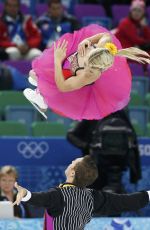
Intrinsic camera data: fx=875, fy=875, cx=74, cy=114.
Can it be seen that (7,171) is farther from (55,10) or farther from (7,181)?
(55,10)

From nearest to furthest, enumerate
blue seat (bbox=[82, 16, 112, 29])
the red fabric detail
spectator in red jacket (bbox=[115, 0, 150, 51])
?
1. the red fabric detail
2. spectator in red jacket (bbox=[115, 0, 150, 51])
3. blue seat (bbox=[82, 16, 112, 29])

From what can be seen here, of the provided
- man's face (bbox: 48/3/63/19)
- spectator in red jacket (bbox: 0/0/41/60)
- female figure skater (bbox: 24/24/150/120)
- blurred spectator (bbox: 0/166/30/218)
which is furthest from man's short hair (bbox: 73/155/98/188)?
man's face (bbox: 48/3/63/19)

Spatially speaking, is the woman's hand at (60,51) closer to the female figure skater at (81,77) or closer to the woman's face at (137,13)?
the female figure skater at (81,77)

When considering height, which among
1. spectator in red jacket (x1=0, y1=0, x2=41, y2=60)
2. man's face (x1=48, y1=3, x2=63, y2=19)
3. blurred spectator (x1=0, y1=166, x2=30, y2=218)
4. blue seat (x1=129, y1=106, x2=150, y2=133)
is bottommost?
blurred spectator (x1=0, y1=166, x2=30, y2=218)

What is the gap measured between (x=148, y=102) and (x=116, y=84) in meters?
3.93

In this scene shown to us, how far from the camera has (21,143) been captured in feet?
27.4

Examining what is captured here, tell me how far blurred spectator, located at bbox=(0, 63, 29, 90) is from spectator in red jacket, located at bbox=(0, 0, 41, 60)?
70cm

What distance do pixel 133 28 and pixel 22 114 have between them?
7.87 ft

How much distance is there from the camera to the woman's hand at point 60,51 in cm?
602

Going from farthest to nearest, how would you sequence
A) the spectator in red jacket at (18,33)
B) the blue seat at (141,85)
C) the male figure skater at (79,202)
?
the spectator in red jacket at (18,33)
the blue seat at (141,85)
the male figure skater at (79,202)

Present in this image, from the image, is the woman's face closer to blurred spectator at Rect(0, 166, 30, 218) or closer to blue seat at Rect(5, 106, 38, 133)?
blue seat at Rect(5, 106, 38, 133)

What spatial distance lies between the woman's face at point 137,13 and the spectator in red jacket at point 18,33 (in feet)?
3.99

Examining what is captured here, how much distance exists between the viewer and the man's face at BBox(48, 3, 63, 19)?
10.9 metres

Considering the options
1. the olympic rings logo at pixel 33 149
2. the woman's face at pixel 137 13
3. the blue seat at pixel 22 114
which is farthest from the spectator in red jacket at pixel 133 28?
the olympic rings logo at pixel 33 149
